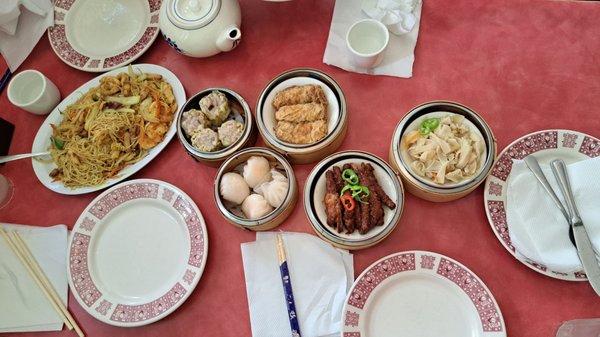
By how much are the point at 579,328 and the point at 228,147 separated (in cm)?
117

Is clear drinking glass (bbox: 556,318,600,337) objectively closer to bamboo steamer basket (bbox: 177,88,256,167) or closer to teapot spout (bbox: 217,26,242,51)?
bamboo steamer basket (bbox: 177,88,256,167)

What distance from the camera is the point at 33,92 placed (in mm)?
1858

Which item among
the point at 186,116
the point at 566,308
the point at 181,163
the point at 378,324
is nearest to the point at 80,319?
the point at 181,163

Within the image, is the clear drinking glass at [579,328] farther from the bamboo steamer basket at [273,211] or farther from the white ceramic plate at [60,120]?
the white ceramic plate at [60,120]

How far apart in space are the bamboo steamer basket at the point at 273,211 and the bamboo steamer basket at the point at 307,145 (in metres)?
0.04

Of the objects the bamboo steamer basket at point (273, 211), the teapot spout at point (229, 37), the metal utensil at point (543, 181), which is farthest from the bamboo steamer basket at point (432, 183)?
the teapot spout at point (229, 37)

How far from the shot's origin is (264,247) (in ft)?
5.02

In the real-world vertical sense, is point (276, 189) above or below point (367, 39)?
below

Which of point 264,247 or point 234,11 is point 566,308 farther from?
point 234,11

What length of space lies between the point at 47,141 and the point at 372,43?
1266 mm

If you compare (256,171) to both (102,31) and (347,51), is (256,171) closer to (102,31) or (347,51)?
(347,51)

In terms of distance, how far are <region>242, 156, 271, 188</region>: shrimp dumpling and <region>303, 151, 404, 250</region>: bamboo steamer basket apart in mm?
153

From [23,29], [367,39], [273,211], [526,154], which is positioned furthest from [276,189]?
[23,29]

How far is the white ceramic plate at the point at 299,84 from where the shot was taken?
1.58m
